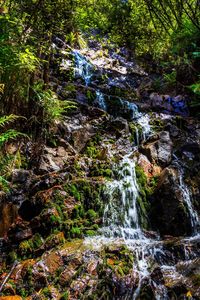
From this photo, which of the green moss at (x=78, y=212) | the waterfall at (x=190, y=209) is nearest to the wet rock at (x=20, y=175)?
the green moss at (x=78, y=212)

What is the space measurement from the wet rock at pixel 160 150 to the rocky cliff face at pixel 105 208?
0.09ft

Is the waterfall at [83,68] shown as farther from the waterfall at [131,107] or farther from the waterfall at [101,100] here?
the waterfall at [131,107]

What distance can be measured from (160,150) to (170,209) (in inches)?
85.8

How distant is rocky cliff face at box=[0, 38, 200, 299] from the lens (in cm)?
479

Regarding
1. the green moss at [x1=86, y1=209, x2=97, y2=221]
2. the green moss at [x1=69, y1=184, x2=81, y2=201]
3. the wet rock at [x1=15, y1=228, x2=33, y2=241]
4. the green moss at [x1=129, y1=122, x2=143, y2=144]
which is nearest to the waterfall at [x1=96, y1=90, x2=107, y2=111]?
the green moss at [x1=129, y1=122, x2=143, y2=144]

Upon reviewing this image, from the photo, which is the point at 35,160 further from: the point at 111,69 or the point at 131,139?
the point at 111,69

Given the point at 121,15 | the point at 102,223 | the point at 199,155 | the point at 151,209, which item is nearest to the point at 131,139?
the point at 199,155

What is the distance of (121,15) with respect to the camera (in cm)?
1533

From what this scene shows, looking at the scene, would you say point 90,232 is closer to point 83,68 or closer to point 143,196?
point 143,196

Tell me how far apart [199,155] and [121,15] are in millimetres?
→ 9949

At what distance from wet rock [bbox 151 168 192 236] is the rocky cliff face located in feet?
0.07

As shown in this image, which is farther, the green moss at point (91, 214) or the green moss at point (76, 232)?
the green moss at point (91, 214)

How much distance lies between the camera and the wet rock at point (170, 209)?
6.40 meters

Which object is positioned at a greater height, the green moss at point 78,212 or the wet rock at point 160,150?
the wet rock at point 160,150
